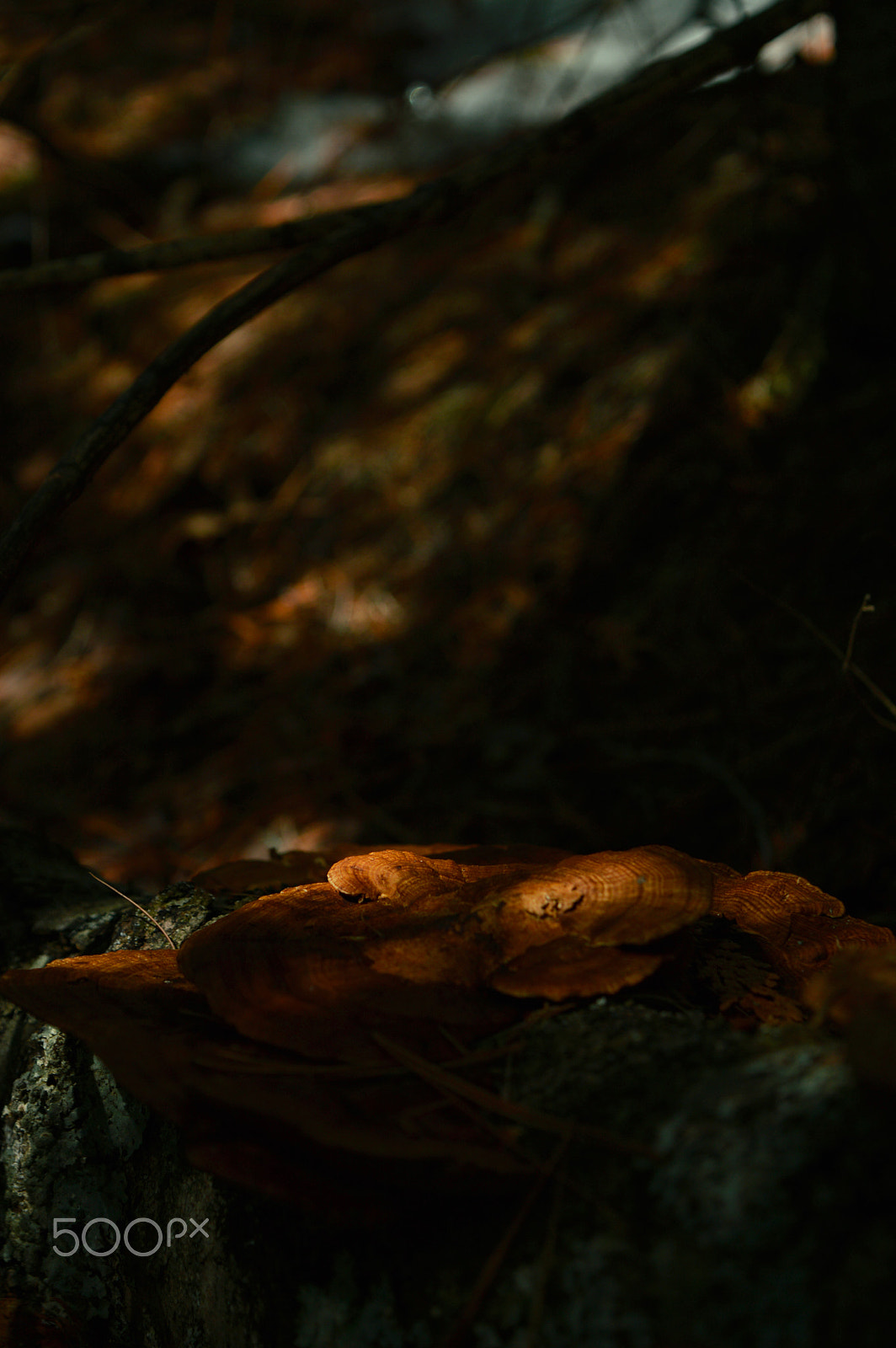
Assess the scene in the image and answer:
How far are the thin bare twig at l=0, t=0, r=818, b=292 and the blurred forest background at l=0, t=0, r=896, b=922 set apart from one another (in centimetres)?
10

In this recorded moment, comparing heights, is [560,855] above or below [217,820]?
above

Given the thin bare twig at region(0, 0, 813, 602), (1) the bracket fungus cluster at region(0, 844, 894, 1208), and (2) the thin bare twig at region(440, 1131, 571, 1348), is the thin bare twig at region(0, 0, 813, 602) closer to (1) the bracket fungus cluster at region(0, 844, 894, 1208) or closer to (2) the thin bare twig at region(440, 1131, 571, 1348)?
(1) the bracket fungus cluster at region(0, 844, 894, 1208)

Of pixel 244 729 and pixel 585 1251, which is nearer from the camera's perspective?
pixel 585 1251

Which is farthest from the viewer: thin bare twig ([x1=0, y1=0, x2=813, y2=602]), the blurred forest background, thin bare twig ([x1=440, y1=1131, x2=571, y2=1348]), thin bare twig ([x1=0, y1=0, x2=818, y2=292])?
the blurred forest background

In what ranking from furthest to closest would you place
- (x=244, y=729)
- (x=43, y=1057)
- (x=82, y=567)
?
(x=82, y=567) → (x=244, y=729) → (x=43, y=1057)

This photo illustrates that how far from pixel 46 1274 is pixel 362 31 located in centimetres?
684

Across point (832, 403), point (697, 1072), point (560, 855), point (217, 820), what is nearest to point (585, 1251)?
point (697, 1072)

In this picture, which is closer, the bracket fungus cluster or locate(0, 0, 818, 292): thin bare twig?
the bracket fungus cluster

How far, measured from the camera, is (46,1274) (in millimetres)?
1145

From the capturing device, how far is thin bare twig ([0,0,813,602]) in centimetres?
142

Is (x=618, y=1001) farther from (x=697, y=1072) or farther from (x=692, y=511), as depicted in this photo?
(x=692, y=511)

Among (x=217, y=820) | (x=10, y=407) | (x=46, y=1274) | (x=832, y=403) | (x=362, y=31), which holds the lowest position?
(x=217, y=820)

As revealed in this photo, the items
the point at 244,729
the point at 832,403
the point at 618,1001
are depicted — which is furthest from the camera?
the point at 244,729

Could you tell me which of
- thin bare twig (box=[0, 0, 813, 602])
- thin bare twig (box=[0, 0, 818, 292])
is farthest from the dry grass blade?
thin bare twig (box=[0, 0, 818, 292])
